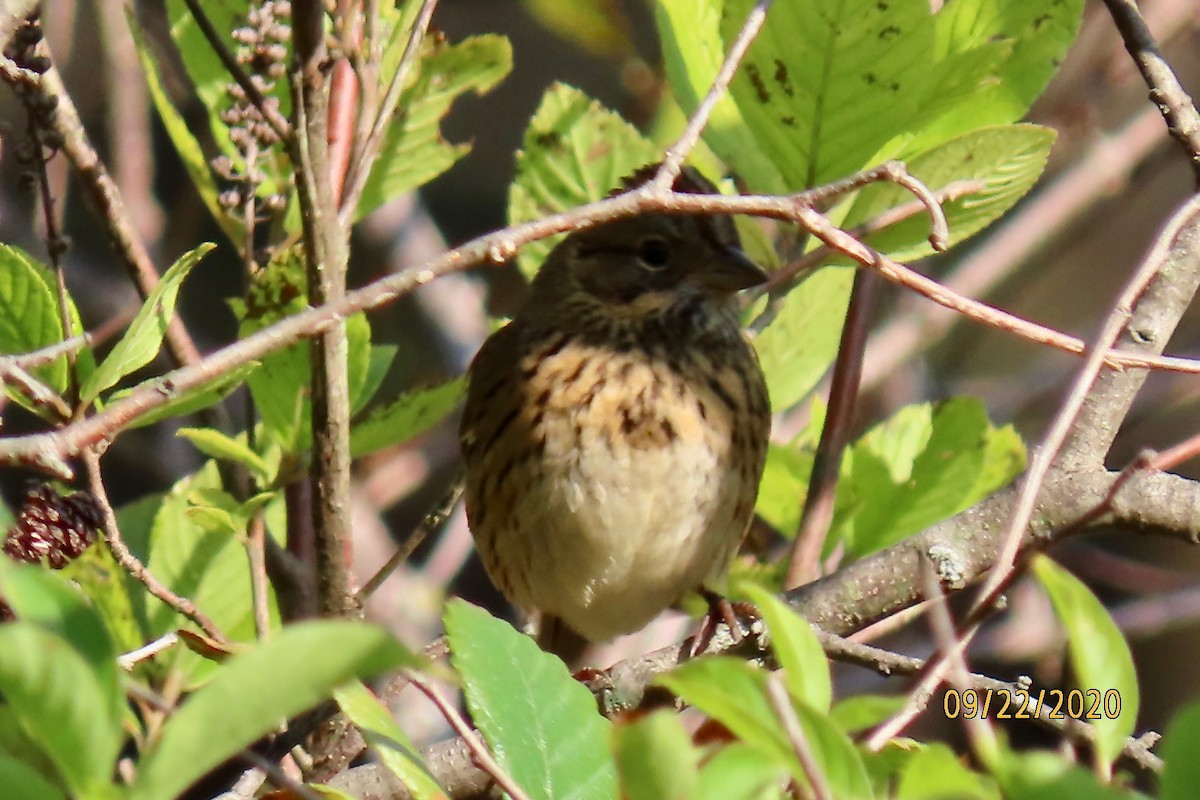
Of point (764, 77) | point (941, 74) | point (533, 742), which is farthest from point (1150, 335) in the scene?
point (533, 742)

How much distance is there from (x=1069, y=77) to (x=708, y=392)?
2.08 m

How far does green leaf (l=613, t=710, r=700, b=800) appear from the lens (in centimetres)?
84

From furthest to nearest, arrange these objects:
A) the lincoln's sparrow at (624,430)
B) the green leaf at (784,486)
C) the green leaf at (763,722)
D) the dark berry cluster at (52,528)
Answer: the lincoln's sparrow at (624,430) < the green leaf at (784,486) < the dark berry cluster at (52,528) < the green leaf at (763,722)

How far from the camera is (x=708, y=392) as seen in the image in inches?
109

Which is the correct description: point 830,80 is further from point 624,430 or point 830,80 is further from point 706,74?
point 624,430

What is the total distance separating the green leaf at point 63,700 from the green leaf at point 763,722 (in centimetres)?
31

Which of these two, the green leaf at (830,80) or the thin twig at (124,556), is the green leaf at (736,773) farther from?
the green leaf at (830,80)

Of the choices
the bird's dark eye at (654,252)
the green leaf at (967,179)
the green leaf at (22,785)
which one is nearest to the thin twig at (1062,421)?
the green leaf at (967,179)

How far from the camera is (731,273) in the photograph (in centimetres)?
272

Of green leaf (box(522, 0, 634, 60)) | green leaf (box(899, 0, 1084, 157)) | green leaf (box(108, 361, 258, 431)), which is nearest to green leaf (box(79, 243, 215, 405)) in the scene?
green leaf (box(108, 361, 258, 431))

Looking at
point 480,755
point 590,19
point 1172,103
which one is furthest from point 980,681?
point 590,19

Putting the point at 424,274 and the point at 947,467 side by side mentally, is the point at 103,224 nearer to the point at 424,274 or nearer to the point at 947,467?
the point at 424,274

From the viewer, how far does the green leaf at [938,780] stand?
892 mm
